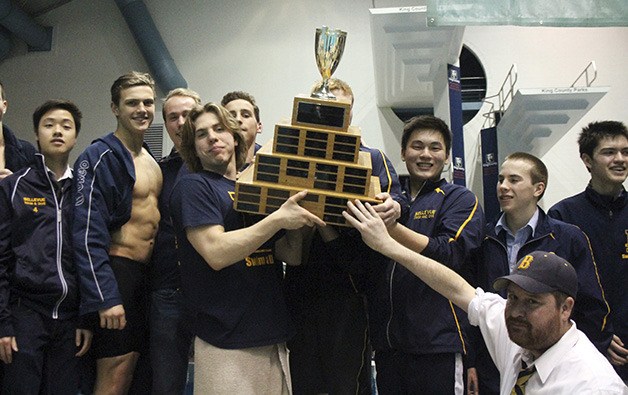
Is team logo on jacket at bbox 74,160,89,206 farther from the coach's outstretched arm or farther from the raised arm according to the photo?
the coach's outstretched arm

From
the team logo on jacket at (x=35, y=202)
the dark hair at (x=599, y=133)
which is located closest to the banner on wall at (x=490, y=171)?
the dark hair at (x=599, y=133)

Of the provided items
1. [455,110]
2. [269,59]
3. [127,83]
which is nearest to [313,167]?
[127,83]

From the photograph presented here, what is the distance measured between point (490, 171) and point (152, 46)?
464cm

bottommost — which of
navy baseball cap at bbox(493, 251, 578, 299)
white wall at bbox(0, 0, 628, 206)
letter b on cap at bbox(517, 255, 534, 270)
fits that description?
navy baseball cap at bbox(493, 251, 578, 299)

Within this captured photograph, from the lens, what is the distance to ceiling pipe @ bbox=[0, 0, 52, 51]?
7766 mm

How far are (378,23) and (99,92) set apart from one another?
4640 mm

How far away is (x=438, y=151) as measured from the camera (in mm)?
3012

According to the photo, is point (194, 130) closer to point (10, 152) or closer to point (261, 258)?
point (261, 258)

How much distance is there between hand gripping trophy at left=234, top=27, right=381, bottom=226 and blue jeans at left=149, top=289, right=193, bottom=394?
0.98 metres

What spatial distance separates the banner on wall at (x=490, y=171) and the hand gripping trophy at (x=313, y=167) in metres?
4.85

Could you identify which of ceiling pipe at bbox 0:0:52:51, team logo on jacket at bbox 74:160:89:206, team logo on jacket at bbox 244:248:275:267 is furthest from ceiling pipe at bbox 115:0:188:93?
team logo on jacket at bbox 244:248:275:267

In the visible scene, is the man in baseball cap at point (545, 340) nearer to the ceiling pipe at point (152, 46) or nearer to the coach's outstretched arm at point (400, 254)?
the coach's outstretched arm at point (400, 254)

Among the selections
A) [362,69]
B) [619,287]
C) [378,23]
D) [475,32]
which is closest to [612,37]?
[475,32]

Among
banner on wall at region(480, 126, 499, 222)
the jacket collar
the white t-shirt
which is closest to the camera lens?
the white t-shirt
